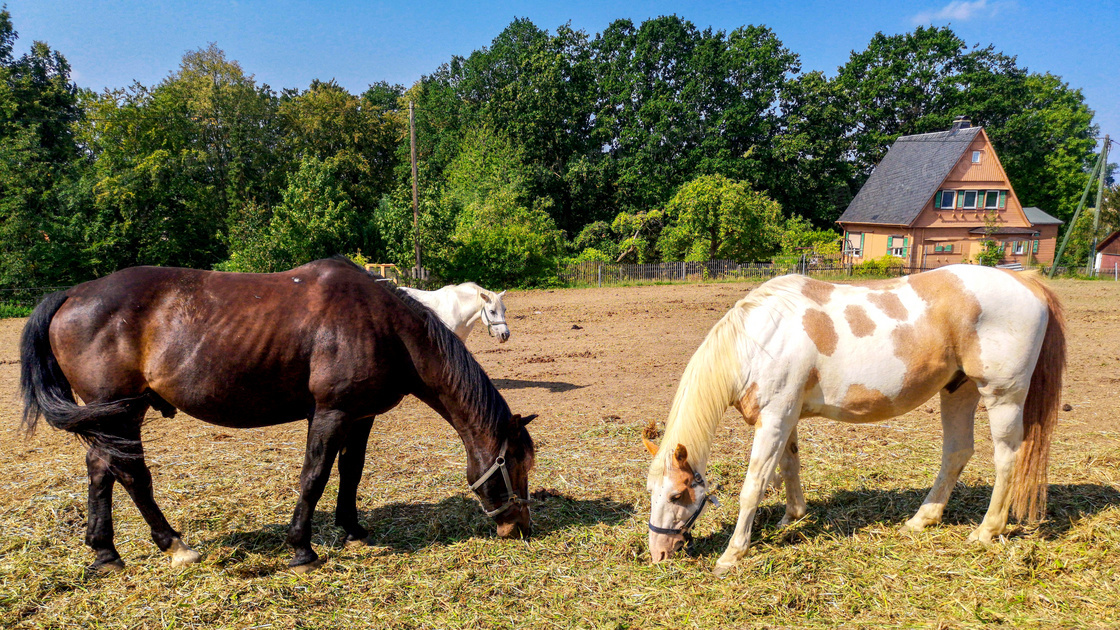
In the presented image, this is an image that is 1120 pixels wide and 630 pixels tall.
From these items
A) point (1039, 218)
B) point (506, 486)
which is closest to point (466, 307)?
point (506, 486)

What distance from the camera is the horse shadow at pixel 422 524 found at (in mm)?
3963

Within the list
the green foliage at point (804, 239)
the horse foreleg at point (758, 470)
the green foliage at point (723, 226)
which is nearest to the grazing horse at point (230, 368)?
the horse foreleg at point (758, 470)

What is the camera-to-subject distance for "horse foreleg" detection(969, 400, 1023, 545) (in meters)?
3.85

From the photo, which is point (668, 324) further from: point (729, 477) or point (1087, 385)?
point (729, 477)

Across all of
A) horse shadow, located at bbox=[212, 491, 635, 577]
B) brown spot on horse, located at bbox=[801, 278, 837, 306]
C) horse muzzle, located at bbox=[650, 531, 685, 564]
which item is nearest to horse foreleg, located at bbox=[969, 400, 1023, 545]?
brown spot on horse, located at bbox=[801, 278, 837, 306]

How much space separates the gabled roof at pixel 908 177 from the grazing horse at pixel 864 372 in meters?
33.2

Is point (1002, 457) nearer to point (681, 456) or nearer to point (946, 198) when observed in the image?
point (681, 456)

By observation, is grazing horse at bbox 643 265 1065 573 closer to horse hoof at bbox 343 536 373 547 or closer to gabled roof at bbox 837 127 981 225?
horse hoof at bbox 343 536 373 547

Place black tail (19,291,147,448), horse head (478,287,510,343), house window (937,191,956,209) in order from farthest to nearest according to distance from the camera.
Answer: house window (937,191,956,209)
horse head (478,287,510,343)
black tail (19,291,147,448)

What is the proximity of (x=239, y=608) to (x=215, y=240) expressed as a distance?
99.0ft

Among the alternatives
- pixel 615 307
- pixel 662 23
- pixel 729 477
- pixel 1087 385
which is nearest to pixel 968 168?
pixel 662 23

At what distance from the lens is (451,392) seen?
3877 mm

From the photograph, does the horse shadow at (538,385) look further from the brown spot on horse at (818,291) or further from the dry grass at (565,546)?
the brown spot on horse at (818,291)

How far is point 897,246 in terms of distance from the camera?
33875 millimetres
